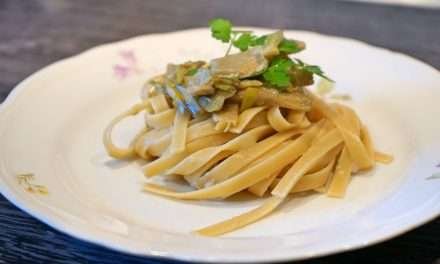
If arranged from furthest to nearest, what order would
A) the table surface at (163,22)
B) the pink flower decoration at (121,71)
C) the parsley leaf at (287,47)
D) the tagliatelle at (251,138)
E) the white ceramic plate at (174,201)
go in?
the table surface at (163,22) < the pink flower decoration at (121,71) < the parsley leaf at (287,47) < the tagliatelle at (251,138) < the white ceramic plate at (174,201)

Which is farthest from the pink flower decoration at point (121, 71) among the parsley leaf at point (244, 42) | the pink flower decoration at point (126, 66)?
the parsley leaf at point (244, 42)

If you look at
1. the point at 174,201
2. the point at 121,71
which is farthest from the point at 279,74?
the point at 121,71

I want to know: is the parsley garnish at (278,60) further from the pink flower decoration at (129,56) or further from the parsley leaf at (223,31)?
the pink flower decoration at (129,56)

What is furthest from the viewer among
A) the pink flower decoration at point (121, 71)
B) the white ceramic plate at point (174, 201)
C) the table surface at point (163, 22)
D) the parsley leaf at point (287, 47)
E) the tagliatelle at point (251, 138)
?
the table surface at point (163, 22)

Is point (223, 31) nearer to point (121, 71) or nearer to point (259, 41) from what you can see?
point (259, 41)

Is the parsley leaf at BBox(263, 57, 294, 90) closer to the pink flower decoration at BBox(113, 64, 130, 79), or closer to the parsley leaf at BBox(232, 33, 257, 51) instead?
the parsley leaf at BBox(232, 33, 257, 51)

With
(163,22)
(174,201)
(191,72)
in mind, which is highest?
(191,72)
